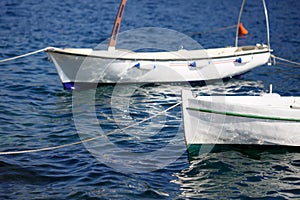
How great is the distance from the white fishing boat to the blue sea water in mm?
394

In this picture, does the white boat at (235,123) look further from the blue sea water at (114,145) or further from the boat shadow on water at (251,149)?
the blue sea water at (114,145)

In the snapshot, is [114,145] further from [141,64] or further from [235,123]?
[141,64]

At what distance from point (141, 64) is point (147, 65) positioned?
0.70 feet

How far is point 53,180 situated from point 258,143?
14.9 ft

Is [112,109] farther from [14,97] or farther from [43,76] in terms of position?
[43,76]

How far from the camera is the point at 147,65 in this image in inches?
645

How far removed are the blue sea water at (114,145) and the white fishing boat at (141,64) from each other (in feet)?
1.29

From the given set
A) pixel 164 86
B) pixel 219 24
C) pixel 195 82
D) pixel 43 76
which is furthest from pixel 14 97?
pixel 219 24

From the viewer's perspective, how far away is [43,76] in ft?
62.1

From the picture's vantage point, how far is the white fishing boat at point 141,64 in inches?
619

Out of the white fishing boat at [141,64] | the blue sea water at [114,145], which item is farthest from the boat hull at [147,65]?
the blue sea water at [114,145]

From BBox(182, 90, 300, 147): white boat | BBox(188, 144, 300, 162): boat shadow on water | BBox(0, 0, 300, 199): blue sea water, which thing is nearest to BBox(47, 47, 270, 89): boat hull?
BBox(0, 0, 300, 199): blue sea water

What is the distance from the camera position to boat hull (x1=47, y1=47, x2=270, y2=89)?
15719 millimetres

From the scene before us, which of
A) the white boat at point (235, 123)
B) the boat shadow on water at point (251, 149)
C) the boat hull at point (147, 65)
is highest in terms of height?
the boat hull at point (147, 65)
